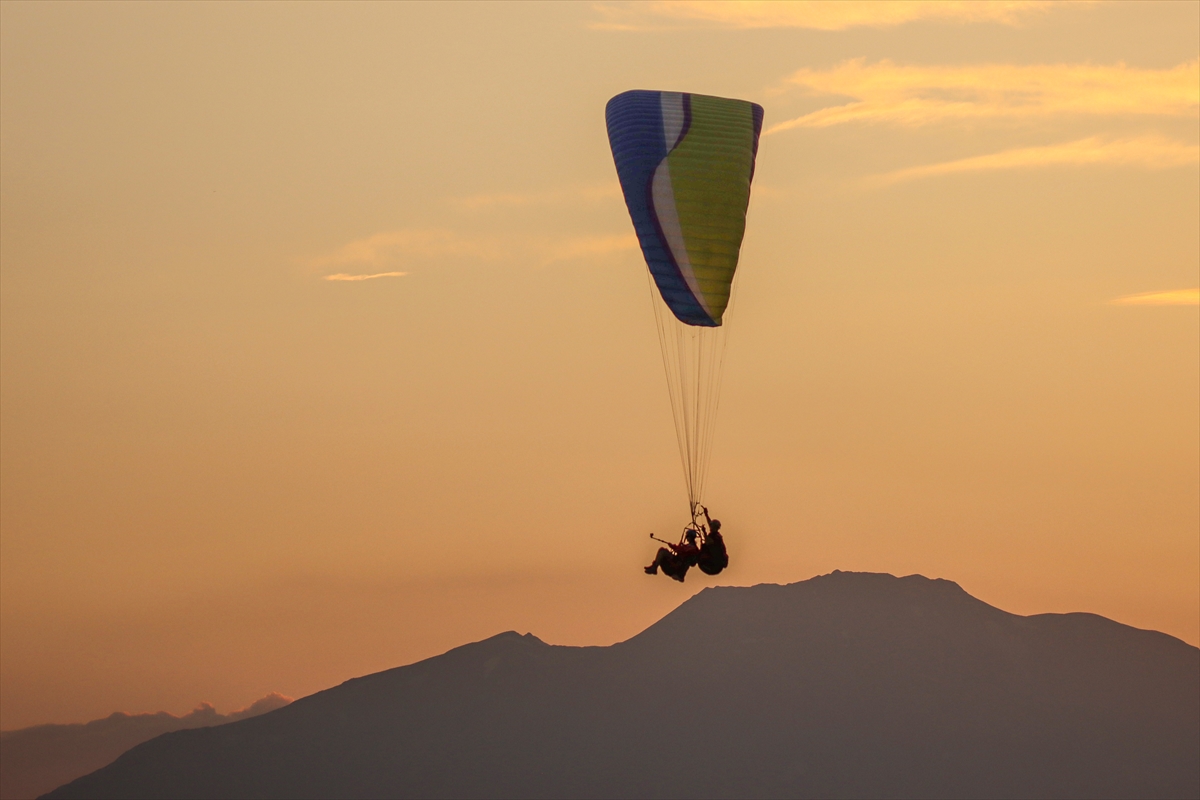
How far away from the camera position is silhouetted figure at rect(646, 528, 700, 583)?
130ft

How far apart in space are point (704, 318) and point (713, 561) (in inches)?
258

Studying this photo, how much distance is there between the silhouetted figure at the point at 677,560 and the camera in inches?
1556

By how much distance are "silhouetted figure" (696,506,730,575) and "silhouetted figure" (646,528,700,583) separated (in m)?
0.16

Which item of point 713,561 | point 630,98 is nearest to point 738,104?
point 630,98

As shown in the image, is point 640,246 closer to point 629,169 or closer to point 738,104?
point 629,169

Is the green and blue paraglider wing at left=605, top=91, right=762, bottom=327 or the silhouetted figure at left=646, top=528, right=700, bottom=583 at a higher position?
the green and blue paraglider wing at left=605, top=91, right=762, bottom=327

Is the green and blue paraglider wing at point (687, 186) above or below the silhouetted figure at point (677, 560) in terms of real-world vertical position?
above

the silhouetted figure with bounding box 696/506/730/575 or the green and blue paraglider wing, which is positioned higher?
the green and blue paraglider wing

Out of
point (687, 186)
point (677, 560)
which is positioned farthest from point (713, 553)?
point (687, 186)

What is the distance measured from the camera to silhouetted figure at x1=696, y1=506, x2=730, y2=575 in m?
39.7

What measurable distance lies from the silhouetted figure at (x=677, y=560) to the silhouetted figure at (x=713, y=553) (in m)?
0.16

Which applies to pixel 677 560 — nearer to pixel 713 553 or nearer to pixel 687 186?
pixel 713 553

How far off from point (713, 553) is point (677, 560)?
84cm

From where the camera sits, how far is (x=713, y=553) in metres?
39.8
